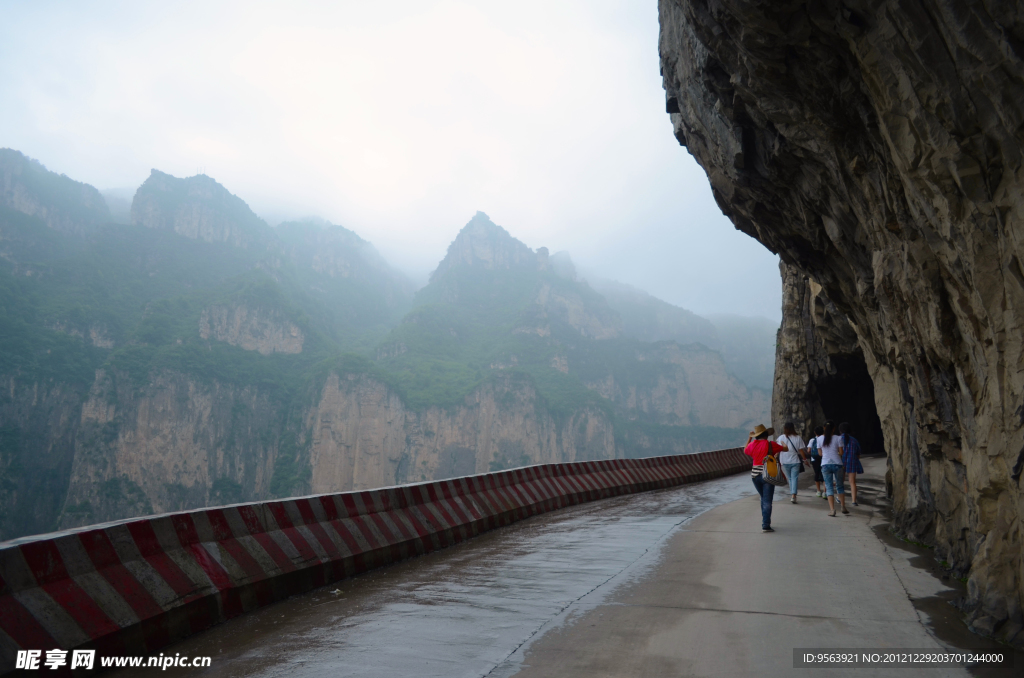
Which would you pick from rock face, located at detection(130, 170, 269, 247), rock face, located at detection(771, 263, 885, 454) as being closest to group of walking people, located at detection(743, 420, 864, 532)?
rock face, located at detection(771, 263, 885, 454)

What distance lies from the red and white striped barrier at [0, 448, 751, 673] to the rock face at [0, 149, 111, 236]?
196m

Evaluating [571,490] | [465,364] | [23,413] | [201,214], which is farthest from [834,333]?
[201,214]

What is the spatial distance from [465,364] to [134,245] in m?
95.9

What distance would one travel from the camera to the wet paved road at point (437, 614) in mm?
4609

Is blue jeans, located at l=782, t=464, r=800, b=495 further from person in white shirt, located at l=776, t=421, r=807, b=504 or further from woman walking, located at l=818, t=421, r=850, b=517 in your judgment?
woman walking, located at l=818, t=421, r=850, b=517

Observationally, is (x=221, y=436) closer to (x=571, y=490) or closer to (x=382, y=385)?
(x=382, y=385)

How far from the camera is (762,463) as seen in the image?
11.0 metres

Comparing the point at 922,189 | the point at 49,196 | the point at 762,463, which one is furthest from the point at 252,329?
the point at 922,189

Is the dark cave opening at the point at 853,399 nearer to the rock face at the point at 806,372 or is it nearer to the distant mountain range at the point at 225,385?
the rock face at the point at 806,372

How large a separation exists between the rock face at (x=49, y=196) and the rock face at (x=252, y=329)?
5903 cm

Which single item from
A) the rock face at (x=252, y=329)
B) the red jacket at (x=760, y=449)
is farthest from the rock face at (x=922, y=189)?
the rock face at (x=252, y=329)

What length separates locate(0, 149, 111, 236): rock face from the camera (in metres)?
160

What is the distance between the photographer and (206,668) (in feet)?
15.0

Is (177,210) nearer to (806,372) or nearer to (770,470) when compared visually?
(806,372)
